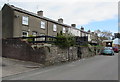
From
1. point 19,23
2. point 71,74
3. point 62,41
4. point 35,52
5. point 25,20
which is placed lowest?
point 71,74

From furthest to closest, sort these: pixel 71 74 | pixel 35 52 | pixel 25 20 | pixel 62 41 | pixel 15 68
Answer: pixel 25 20 → pixel 62 41 → pixel 35 52 → pixel 15 68 → pixel 71 74

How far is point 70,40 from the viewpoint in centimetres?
1510

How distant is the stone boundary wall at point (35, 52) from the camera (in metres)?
11.9

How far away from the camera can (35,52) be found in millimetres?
12312

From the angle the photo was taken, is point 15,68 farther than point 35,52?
No

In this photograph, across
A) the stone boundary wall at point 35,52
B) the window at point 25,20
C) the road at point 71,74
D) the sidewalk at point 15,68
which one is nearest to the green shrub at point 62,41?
the stone boundary wall at point 35,52

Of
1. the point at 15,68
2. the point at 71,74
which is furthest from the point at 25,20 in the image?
the point at 71,74

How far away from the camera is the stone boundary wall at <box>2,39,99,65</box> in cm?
1188

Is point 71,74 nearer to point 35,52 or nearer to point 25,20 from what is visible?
point 35,52

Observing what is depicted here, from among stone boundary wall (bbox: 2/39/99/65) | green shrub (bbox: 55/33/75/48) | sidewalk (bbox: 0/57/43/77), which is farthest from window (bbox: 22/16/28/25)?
sidewalk (bbox: 0/57/43/77)

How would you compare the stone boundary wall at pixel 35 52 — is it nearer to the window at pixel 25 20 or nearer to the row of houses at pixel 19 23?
the row of houses at pixel 19 23

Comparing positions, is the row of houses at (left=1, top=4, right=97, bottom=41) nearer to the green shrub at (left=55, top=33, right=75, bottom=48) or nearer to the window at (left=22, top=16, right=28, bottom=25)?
the window at (left=22, top=16, right=28, bottom=25)

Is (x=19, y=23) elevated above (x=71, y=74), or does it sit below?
above

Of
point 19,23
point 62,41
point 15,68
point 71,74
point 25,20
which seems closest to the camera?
point 71,74
